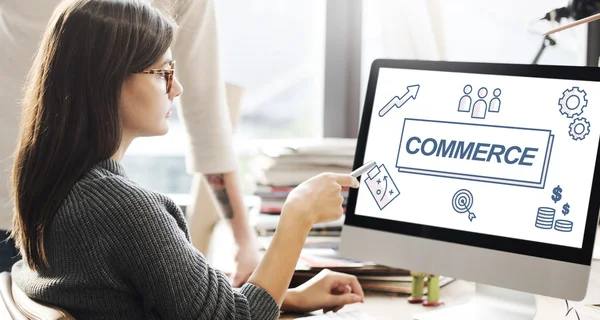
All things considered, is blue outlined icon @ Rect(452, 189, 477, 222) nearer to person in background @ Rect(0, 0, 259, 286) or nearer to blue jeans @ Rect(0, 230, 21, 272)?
person in background @ Rect(0, 0, 259, 286)

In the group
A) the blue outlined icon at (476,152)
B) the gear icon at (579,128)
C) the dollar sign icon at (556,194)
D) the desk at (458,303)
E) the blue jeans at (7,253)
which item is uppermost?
the gear icon at (579,128)

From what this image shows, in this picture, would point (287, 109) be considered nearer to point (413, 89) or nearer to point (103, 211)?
point (413, 89)

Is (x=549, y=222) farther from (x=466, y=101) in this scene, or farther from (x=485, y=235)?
(x=466, y=101)

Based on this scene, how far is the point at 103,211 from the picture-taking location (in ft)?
3.12

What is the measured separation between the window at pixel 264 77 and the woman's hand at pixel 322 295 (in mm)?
1016

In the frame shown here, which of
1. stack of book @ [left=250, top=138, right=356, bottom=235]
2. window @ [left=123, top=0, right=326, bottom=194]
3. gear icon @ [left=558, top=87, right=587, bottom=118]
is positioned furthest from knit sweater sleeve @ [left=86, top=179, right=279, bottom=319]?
window @ [left=123, top=0, right=326, bottom=194]

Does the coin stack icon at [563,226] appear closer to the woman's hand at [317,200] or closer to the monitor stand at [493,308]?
the monitor stand at [493,308]

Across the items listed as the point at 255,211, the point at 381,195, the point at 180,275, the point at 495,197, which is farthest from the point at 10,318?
the point at 255,211

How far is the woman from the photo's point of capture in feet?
3.12

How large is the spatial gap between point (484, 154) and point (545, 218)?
0.50 ft

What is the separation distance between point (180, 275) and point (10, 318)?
227mm

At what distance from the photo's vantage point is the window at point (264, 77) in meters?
2.34

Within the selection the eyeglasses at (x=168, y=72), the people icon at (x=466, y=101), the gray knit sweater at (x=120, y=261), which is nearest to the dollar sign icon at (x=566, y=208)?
the people icon at (x=466, y=101)

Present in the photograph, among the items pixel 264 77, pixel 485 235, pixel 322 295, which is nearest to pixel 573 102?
pixel 485 235
